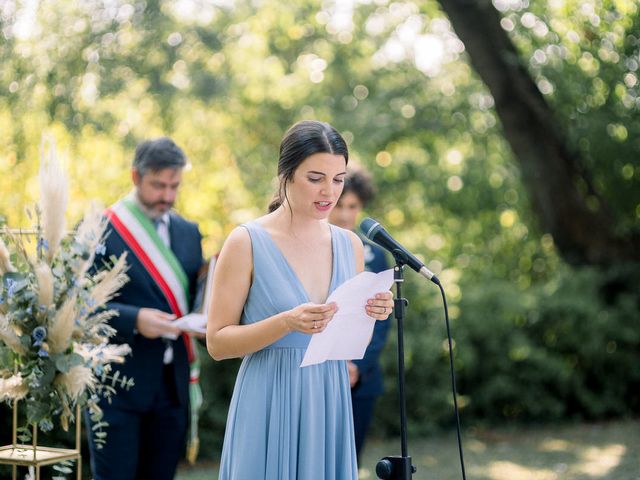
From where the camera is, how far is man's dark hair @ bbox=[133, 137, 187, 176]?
4.05 metres

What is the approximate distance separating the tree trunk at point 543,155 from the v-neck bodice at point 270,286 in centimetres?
643

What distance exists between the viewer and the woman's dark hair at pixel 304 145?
2.86 metres

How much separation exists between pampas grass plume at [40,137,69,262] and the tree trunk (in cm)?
619

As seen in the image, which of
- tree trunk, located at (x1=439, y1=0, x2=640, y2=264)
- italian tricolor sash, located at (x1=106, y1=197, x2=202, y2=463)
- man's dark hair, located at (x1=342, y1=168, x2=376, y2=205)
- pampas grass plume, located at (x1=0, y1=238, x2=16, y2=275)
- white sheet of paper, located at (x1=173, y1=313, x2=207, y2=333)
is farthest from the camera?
tree trunk, located at (x1=439, y1=0, x2=640, y2=264)

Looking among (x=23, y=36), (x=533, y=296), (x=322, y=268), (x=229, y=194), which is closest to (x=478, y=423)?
(x=533, y=296)

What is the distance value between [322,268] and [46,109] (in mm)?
6084

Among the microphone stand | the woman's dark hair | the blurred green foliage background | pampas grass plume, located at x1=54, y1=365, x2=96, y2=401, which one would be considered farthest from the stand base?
the blurred green foliage background

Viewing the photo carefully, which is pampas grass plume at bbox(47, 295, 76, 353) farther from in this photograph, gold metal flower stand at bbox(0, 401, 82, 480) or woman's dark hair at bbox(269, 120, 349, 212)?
woman's dark hair at bbox(269, 120, 349, 212)

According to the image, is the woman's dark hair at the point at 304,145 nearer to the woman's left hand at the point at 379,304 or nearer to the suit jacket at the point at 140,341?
→ the woman's left hand at the point at 379,304

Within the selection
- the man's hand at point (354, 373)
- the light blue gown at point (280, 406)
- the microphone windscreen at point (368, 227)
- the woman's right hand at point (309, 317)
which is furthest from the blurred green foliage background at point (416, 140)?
the woman's right hand at point (309, 317)

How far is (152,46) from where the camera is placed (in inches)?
353

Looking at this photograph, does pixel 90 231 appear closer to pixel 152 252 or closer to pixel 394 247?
pixel 152 252

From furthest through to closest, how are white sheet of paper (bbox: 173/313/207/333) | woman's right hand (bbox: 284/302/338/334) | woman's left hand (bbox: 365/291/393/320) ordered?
white sheet of paper (bbox: 173/313/207/333)
woman's left hand (bbox: 365/291/393/320)
woman's right hand (bbox: 284/302/338/334)

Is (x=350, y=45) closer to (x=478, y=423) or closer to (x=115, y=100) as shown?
(x=115, y=100)
